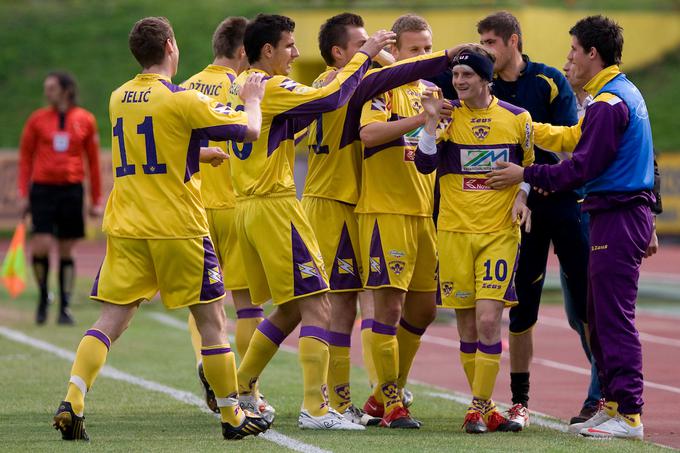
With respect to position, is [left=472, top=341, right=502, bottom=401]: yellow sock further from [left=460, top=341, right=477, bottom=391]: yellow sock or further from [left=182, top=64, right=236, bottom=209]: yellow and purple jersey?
[left=182, top=64, right=236, bottom=209]: yellow and purple jersey

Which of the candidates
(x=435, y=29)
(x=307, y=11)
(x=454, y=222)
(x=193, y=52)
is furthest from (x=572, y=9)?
(x=454, y=222)

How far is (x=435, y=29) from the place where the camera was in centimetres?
3073

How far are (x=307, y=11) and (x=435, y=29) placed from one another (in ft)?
11.7

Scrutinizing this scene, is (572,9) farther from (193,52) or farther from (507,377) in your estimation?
(507,377)

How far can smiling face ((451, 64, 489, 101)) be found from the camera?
25.2 ft

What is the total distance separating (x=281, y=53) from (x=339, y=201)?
3.56 ft

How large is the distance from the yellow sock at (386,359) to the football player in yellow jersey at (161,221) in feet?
3.70

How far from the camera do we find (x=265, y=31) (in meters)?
7.70

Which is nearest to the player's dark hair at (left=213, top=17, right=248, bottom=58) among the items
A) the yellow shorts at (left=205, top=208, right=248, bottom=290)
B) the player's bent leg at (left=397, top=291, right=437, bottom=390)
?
the yellow shorts at (left=205, top=208, right=248, bottom=290)

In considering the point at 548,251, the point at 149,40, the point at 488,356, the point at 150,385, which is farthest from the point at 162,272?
the point at 150,385

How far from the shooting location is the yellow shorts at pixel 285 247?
749 centimetres

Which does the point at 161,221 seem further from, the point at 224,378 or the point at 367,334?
the point at 367,334

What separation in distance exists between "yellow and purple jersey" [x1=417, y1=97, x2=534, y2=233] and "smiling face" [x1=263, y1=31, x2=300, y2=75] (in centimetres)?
109

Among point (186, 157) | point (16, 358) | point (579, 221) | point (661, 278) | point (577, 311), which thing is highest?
point (186, 157)
